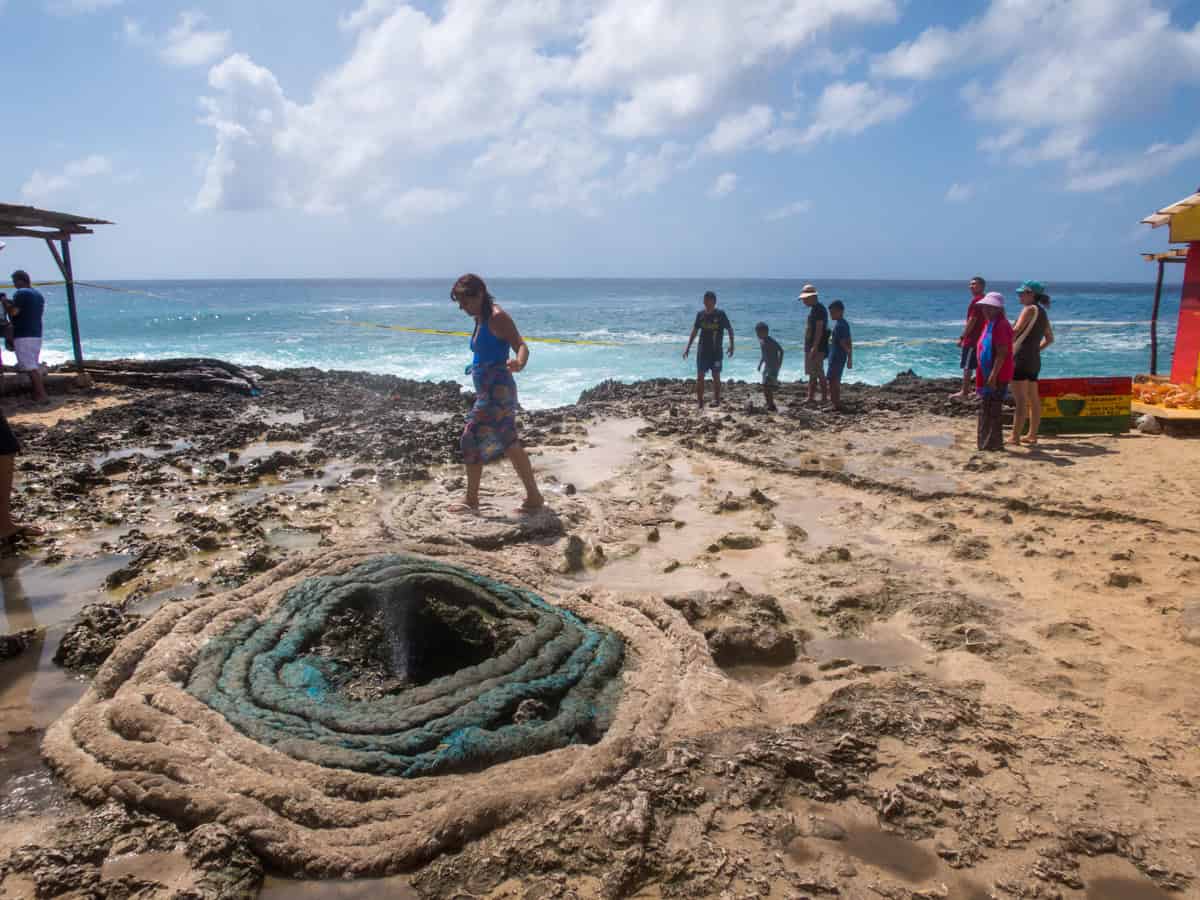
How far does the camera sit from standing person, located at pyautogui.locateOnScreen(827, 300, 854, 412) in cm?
963

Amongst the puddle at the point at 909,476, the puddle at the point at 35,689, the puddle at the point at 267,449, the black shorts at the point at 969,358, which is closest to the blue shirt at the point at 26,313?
the puddle at the point at 267,449

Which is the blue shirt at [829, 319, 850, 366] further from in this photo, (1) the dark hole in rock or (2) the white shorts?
(2) the white shorts

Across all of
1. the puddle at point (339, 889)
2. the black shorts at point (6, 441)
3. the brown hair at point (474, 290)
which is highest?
the brown hair at point (474, 290)

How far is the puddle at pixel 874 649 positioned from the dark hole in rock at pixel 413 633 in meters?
1.43

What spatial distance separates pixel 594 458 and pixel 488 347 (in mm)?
2710

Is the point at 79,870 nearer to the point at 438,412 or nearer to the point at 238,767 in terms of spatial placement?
the point at 238,767

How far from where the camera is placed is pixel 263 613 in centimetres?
354

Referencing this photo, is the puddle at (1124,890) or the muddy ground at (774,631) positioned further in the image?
the muddy ground at (774,631)

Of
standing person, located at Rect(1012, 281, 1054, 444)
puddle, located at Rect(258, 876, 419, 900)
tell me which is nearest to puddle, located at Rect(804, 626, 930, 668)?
puddle, located at Rect(258, 876, 419, 900)

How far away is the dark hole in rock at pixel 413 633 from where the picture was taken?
3385mm

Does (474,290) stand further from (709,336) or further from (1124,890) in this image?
(709,336)

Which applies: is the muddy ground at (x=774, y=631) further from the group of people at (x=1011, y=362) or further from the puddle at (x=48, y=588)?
the group of people at (x=1011, y=362)

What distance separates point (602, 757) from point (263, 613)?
197cm

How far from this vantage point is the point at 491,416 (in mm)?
5090
